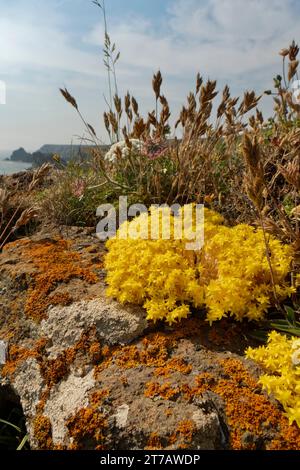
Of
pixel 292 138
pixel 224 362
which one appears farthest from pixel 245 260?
pixel 292 138

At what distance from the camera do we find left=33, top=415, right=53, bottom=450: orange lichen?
208 cm

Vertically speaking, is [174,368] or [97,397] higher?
[174,368]

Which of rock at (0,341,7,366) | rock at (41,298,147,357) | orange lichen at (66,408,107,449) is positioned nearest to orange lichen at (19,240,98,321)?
rock at (41,298,147,357)

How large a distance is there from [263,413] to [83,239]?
2.36m

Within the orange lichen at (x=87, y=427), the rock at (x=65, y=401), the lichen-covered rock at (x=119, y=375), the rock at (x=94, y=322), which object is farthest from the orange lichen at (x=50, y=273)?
the orange lichen at (x=87, y=427)

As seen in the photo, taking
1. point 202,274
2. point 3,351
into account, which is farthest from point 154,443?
point 3,351

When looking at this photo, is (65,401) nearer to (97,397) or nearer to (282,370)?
(97,397)

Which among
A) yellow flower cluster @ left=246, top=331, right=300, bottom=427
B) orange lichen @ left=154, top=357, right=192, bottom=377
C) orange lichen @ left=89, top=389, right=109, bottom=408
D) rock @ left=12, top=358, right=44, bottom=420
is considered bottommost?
rock @ left=12, top=358, right=44, bottom=420

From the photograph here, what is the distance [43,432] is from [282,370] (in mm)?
1305

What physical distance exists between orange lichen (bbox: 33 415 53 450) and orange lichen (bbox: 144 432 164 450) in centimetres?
60

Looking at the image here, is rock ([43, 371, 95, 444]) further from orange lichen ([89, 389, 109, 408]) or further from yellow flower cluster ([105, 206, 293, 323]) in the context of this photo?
yellow flower cluster ([105, 206, 293, 323])

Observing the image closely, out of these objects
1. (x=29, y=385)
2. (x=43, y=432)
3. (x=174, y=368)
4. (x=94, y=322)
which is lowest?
(x=43, y=432)

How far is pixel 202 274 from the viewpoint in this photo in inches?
101

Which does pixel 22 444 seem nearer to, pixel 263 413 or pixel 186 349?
pixel 186 349
